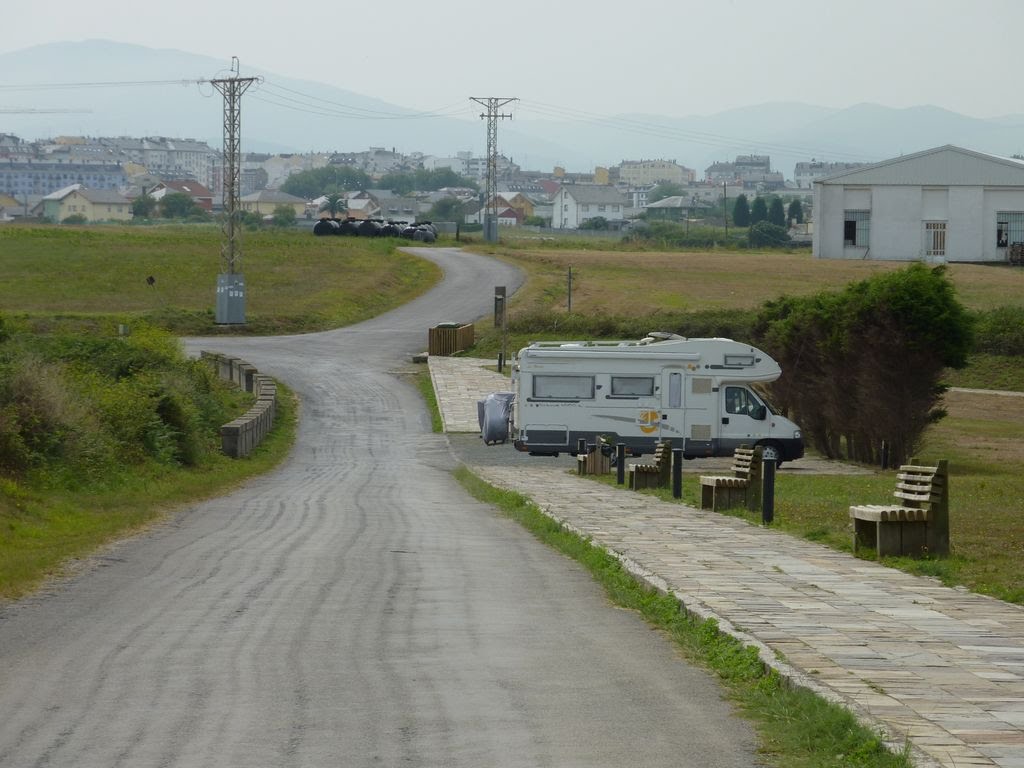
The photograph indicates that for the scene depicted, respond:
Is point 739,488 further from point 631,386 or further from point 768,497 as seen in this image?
point 631,386

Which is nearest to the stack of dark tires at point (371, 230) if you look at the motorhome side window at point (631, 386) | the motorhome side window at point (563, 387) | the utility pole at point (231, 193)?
the utility pole at point (231, 193)

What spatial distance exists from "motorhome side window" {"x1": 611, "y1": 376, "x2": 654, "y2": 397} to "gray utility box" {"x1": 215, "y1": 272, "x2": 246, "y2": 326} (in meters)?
30.0

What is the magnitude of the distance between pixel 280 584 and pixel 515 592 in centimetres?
196

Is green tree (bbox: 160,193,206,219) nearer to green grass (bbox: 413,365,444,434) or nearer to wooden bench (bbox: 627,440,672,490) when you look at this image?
green grass (bbox: 413,365,444,434)

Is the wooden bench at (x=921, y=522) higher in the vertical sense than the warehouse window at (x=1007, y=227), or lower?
lower

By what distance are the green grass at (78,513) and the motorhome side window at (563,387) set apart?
7.85 meters

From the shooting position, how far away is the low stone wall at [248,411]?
2892 centimetres

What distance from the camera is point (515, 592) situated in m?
11.5

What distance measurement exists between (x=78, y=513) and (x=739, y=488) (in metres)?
8.23

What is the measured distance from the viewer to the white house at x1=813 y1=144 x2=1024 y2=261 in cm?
8338

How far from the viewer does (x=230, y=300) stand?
58.3 meters

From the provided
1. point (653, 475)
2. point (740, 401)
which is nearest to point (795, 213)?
point (740, 401)

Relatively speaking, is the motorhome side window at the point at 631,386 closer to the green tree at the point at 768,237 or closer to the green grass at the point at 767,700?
the green grass at the point at 767,700

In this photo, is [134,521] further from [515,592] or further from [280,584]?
[515,592]
